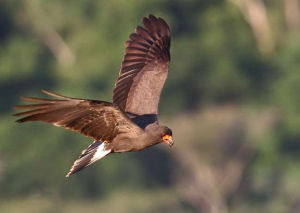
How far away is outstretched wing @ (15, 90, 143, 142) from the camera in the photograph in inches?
367

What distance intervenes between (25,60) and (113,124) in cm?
2360

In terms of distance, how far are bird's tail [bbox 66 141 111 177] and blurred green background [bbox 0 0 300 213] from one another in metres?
18.5

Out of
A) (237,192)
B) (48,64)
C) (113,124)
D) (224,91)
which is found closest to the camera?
(113,124)

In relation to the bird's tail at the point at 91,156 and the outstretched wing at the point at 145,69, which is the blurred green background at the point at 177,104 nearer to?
the outstretched wing at the point at 145,69

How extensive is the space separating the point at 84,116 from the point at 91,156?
86 cm

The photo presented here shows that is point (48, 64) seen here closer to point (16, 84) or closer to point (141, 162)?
point (16, 84)

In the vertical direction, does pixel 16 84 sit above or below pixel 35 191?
above

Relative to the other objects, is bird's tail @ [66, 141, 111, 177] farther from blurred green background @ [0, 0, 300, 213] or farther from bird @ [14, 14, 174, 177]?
blurred green background @ [0, 0, 300, 213]

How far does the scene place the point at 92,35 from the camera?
33.7 m

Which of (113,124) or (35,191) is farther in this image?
(35,191)

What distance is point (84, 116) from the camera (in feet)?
31.8

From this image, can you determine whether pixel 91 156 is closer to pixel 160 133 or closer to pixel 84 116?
pixel 160 133

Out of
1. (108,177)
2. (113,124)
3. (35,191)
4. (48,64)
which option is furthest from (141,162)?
(113,124)

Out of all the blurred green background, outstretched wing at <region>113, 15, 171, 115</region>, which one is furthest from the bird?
the blurred green background
